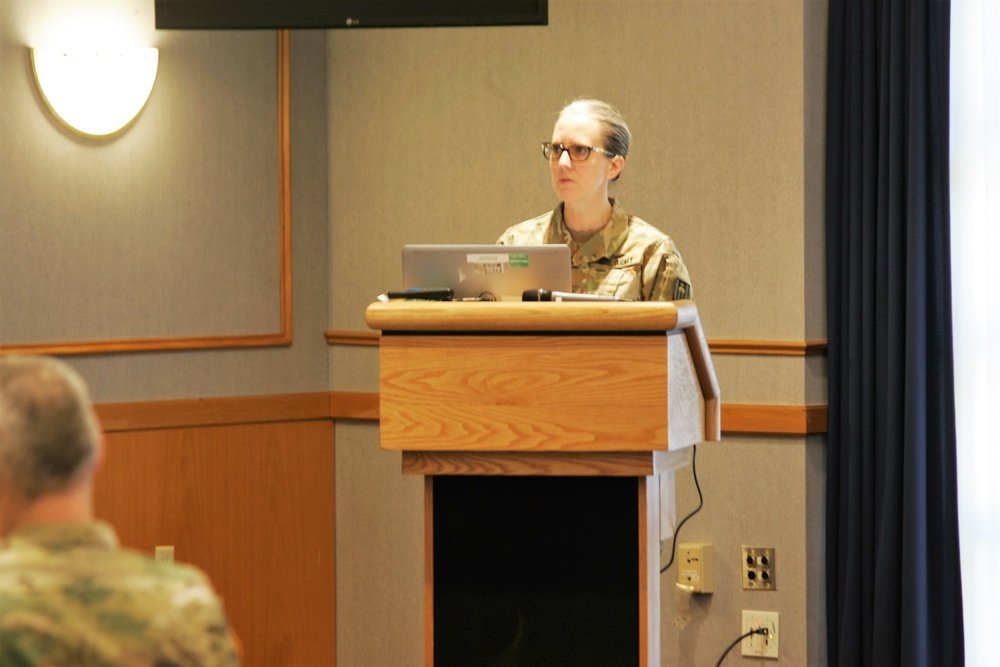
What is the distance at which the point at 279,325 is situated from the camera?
414 cm

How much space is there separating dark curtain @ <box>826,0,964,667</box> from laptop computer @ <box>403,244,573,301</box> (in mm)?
→ 1517

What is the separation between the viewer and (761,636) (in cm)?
377

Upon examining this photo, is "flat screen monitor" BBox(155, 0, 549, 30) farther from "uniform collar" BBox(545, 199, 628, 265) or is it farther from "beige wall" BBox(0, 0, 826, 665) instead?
"uniform collar" BBox(545, 199, 628, 265)

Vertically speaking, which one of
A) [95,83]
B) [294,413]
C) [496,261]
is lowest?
[294,413]

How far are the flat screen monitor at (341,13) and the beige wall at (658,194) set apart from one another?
1.84ft

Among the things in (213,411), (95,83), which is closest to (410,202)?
(213,411)

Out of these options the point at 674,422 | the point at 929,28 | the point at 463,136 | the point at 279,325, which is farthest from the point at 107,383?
the point at 929,28

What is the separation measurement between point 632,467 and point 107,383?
6.97 feet

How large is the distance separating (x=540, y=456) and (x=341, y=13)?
5.80 ft

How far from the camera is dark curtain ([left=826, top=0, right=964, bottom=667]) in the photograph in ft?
11.3

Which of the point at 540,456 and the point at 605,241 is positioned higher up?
the point at 605,241

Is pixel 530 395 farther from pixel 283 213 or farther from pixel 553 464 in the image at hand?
pixel 283 213

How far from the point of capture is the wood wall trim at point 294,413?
370cm

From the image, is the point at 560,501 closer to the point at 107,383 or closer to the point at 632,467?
the point at 632,467
